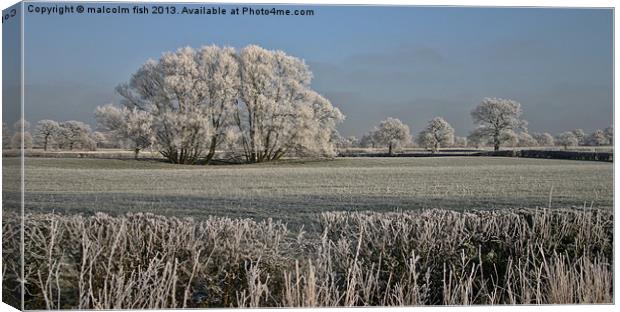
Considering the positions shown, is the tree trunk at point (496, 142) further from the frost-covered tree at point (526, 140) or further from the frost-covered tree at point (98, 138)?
the frost-covered tree at point (98, 138)

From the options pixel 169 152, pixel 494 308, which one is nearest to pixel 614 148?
pixel 494 308

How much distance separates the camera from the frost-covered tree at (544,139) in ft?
36.5

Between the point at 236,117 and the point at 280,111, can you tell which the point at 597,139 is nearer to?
the point at 280,111

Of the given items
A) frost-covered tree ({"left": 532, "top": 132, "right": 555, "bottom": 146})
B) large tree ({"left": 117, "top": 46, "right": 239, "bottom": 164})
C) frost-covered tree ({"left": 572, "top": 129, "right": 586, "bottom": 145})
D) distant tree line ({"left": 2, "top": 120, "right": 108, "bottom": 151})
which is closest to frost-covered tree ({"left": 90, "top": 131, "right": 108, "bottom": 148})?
distant tree line ({"left": 2, "top": 120, "right": 108, "bottom": 151})

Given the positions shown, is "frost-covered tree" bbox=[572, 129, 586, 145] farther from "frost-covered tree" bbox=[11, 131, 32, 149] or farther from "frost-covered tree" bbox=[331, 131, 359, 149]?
"frost-covered tree" bbox=[11, 131, 32, 149]

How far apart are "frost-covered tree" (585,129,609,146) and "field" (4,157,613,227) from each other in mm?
259

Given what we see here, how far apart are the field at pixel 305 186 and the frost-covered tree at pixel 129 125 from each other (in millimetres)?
264

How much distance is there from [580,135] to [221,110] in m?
4.50

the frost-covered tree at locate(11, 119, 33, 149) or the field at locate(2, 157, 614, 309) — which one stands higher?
the frost-covered tree at locate(11, 119, 33, 149)

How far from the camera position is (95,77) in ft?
33.6

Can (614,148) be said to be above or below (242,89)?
below

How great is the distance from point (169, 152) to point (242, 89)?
1189 mm

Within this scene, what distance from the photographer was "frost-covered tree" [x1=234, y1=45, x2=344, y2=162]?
1063 cm

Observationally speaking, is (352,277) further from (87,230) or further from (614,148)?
(614,148)
